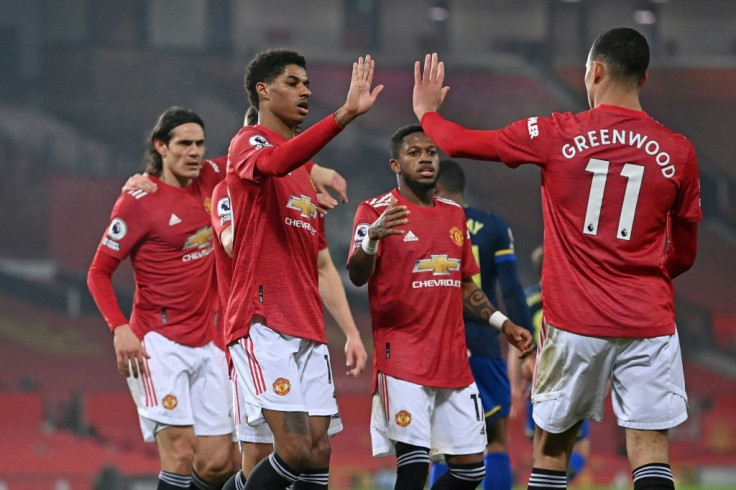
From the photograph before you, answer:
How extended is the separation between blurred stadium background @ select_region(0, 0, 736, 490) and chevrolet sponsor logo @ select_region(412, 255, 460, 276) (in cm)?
936

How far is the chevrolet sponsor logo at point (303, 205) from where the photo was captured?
4.85 m

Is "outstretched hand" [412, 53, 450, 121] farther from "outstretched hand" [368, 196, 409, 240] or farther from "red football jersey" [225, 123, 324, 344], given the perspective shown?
"red football jersey" [225, 123, 324, 344]

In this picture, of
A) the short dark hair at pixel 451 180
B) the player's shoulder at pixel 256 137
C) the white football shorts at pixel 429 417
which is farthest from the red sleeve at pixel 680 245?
the short dark hair at pixel 451 180

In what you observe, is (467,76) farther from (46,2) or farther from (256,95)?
(256,95)

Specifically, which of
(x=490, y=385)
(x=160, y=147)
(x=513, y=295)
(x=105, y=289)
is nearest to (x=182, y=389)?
(x=105, y=289)

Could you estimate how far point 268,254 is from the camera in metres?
4.77

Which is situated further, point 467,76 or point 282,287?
point 467,76

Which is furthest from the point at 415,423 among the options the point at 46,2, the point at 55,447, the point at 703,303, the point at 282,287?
the point at 703,303

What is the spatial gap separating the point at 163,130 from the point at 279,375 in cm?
250

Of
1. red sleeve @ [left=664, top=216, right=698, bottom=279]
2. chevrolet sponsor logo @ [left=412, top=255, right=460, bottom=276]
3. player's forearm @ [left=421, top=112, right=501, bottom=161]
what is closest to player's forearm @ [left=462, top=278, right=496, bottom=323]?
chevrolet sponsor logo @ [left=412, top=255, right=460, bottom=276]

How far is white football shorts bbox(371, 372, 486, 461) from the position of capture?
219 inches

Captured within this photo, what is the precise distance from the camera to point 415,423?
555cm

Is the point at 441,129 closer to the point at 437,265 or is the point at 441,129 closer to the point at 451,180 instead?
the point at 437,265

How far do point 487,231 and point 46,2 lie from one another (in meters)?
11.6
